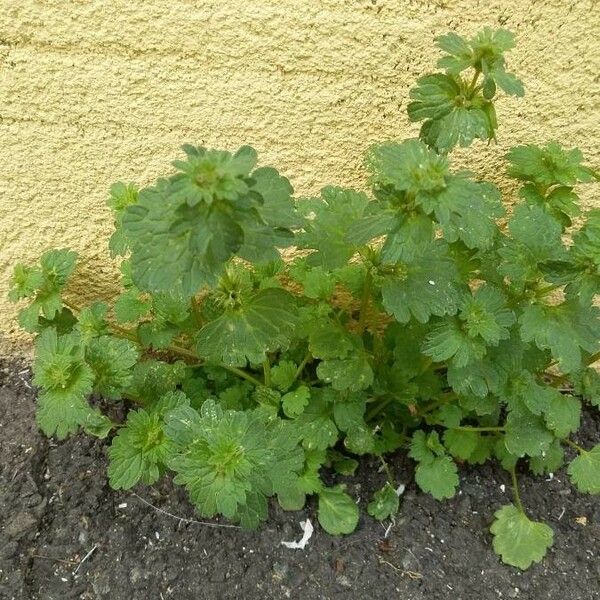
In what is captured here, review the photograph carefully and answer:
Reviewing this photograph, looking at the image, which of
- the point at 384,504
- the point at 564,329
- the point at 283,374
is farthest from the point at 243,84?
the point at 384,504

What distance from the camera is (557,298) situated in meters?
2.25

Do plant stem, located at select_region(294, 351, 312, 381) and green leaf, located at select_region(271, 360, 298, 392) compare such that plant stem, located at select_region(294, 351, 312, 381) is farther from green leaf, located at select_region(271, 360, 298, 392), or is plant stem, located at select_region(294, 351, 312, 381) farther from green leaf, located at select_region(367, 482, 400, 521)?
green leaf, located at select_region(367, 482, 400, 521)

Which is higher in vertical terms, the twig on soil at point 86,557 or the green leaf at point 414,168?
the green leaf at point 414,168

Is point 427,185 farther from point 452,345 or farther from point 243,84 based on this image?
point 243,84

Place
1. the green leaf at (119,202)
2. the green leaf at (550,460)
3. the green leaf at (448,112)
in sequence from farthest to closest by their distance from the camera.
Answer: the green leaf at (550,460) → the green leaf at (119,202) → the green leaf at (448,112)

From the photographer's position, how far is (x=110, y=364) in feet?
5.54

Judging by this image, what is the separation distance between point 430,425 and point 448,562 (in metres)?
0.38

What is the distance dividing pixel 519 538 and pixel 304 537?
1.86 feet

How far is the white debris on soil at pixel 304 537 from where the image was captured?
6.48 feet

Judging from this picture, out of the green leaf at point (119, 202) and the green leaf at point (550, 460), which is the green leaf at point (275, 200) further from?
the green leaf at point (550, 460)

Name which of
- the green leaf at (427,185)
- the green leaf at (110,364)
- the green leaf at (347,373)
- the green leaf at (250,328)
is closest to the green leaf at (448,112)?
the green leaf at (427,185)

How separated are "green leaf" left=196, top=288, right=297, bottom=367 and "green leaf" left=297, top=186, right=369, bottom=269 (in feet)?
0.41

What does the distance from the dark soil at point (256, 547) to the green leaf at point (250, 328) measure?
64 cm

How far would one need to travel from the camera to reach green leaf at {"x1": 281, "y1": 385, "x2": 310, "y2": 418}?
6.09 ft
